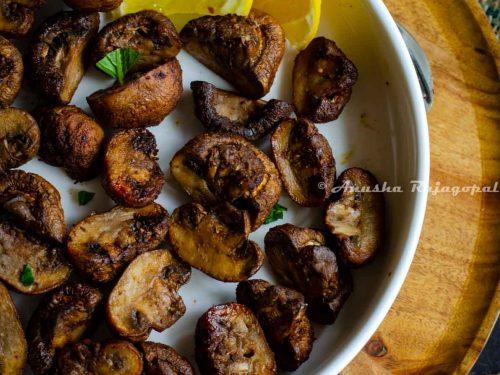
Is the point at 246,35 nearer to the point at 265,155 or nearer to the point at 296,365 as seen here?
the point at 265,155

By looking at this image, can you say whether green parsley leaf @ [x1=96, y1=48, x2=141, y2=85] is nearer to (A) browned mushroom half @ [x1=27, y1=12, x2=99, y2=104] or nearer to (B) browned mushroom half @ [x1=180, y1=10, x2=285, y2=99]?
(A) browned mushroom half @ [x1=27, y1=12, x2=99, y2=104]

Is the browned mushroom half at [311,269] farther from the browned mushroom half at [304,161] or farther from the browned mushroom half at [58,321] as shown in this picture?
the browned mushroom half at [58,321]

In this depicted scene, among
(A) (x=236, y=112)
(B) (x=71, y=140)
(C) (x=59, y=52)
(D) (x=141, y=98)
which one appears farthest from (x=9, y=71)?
(A) (x=236, y=112)

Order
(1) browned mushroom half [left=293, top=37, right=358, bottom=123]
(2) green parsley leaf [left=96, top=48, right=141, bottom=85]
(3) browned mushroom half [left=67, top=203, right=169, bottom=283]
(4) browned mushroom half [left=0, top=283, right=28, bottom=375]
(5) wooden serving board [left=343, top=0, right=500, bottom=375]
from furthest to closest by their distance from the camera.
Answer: (5) wooden serving board [left=343, top=0, right=500, bottom=375] → (1) browned mushroom half [left=293, top=37, right=358, bottom=123] → (2) green parsley leaf [left=96, top=48, right=141, bottom=85] → (3) browned mushroom half [left=67, top=203, right=169, bottom=283] → (4) browned mushroom half [left=0, top=283, right=28, bottom=375]

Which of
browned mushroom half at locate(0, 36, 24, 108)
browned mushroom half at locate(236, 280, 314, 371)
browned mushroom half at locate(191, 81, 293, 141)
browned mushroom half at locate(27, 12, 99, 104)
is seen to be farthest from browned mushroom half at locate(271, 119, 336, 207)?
browned mushroom half at locate(0, 36, 24, 108)

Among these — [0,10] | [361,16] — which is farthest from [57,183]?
[361,16]
